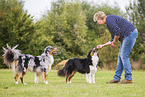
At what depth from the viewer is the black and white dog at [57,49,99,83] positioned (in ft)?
26.1

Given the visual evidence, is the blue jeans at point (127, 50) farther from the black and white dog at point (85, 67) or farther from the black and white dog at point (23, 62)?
the black and white dog at point (23, 62)

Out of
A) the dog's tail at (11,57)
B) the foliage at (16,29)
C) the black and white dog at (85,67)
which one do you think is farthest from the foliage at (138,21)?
the dog's tail at (11,57)

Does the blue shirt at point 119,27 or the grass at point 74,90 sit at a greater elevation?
the blue shirt at point 119,27

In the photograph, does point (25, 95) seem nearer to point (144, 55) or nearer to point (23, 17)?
point (23, 17)

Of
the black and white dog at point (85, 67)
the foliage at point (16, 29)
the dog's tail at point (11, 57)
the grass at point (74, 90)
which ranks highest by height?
the foliage at point (16, 29)

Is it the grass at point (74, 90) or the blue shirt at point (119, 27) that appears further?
the blue shirt at point (119, 27)

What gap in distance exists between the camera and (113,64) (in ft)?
84.0

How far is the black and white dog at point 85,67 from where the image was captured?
26.1ft

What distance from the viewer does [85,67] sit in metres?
8.06

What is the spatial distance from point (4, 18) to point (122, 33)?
2059 centimetres

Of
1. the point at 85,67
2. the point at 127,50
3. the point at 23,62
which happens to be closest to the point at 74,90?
the point at 127,50

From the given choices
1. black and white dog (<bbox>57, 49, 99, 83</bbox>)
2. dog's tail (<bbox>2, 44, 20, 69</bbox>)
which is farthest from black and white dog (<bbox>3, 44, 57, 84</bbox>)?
black and white dog (<bbox>57, 49, 99, 83</bbox>)

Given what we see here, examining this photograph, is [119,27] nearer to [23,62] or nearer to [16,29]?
[23,62]

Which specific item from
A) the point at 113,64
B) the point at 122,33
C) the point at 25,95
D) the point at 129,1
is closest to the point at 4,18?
the point at 113,64
